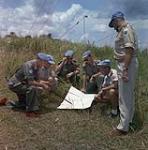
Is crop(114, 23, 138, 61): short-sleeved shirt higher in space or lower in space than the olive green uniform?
higher

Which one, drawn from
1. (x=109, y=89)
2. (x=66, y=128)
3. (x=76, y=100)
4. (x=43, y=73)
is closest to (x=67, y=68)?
(x=76, y=100)

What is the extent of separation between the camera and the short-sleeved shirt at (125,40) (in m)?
7.53

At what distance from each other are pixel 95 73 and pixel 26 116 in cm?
231

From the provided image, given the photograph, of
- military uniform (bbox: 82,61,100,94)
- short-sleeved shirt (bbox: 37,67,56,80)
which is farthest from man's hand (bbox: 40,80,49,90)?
military uniform (bbox: 82,61,100,94)

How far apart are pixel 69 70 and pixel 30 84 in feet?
7.36

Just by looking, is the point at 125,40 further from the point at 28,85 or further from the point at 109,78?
the point at 28,85

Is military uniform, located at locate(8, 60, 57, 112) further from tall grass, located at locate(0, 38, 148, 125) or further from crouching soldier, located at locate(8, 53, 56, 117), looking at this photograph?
tall grass, located at locate(0, 38, 148, 125)

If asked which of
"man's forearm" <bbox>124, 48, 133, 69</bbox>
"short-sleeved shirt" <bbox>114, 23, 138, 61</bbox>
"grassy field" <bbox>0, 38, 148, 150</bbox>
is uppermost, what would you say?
"short-sleeved shirt" <bbox>114, 23, 138, 61</bbox>

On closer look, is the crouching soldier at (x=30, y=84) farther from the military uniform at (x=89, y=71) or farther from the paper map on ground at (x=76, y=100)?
the military uniform at (x=89, y=71)

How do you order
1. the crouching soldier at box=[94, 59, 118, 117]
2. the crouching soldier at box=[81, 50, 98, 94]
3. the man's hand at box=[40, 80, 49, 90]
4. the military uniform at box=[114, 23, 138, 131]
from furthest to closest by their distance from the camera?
the crouching soldier at box=[81, 50, 98, 94]
the man's hand at box=[40, 80, 49, 90]
the crouching soldier at box=[94, 59, 118, 117]
the military uniform at box=[114, 23, 138, 131]

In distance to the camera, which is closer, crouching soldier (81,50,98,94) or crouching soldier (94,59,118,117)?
crouching soldier (94,59,118,117)

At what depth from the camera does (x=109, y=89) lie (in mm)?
8891

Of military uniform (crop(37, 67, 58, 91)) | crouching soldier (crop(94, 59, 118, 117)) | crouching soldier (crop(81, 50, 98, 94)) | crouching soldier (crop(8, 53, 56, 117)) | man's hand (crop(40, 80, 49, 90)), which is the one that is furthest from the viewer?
crouching soldier (crop(81, 50, 98, 94))

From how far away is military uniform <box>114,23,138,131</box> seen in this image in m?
7.58
